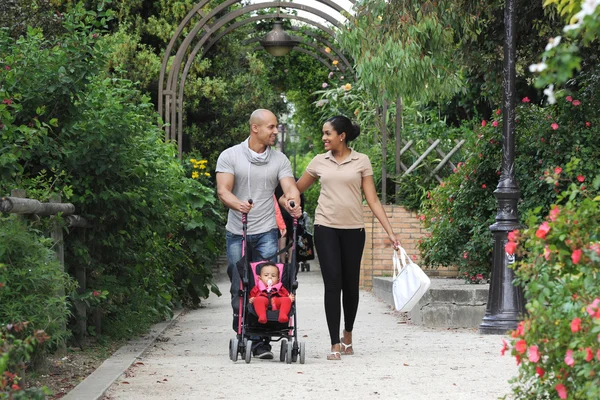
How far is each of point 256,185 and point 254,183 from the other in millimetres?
22

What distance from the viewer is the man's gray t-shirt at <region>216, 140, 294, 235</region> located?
8797 millimetres

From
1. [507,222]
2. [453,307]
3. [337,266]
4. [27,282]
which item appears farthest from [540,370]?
[453,307]

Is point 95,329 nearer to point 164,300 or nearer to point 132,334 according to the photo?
point 132,334

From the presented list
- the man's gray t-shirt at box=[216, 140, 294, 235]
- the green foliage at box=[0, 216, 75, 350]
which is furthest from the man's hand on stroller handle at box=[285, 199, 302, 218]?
the green foliage at box=[0, 216, 75, 350]

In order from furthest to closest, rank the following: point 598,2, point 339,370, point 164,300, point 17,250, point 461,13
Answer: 1. point 461,13
2. point 164,300
3. point 339,370
4. point 17,250
5. point 598,2

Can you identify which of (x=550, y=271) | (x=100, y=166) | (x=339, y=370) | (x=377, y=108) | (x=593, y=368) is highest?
(x=377, y=108)

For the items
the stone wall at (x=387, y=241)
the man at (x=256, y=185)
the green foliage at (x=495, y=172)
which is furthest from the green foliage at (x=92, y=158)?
the stone wall at (x=387, y=241)

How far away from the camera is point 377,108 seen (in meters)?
18.8

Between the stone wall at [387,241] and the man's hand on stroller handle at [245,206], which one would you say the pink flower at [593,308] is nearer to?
the man's hand on stroller handle at [245,206]

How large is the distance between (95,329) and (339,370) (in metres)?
2.47

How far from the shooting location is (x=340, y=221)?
348 inches

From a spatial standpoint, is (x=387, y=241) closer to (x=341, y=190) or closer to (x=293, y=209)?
(x=341, y=190)

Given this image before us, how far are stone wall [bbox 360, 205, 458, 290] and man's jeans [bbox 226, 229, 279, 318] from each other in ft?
21.8

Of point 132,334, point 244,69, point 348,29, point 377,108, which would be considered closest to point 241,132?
point 244,69
